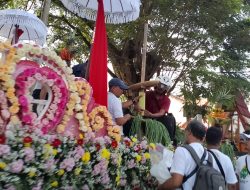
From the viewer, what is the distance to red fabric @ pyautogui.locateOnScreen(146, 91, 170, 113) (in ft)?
18.7

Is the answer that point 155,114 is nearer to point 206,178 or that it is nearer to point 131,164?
point 131,164

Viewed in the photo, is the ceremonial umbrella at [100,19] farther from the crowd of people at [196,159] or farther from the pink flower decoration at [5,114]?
the pink flower decoration at [5,114]

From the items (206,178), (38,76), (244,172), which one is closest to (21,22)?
(38,76)

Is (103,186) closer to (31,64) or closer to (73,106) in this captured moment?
(73,106)

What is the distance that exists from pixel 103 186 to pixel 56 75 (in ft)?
3.59

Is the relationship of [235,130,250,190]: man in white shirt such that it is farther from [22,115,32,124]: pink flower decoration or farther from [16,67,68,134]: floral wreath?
[22,115,32,124]: pink flower decoration

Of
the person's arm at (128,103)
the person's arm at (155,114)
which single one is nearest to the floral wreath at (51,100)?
the person's arm at (128,103)

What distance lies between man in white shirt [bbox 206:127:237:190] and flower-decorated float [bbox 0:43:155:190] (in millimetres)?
919

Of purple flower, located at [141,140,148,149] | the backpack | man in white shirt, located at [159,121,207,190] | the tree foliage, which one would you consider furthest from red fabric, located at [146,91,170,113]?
the tree foliage

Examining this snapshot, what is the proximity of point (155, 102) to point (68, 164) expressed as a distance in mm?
2868

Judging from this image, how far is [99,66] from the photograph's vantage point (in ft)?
13.7

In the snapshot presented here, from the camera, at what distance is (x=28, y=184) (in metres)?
2.79

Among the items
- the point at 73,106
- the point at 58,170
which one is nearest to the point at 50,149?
the point at 58,170

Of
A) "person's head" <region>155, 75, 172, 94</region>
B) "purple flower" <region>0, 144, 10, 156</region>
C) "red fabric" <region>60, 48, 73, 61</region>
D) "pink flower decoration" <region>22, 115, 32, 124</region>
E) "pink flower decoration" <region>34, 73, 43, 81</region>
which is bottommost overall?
"purple flower" <region>0, 144, 10, 156</region>
